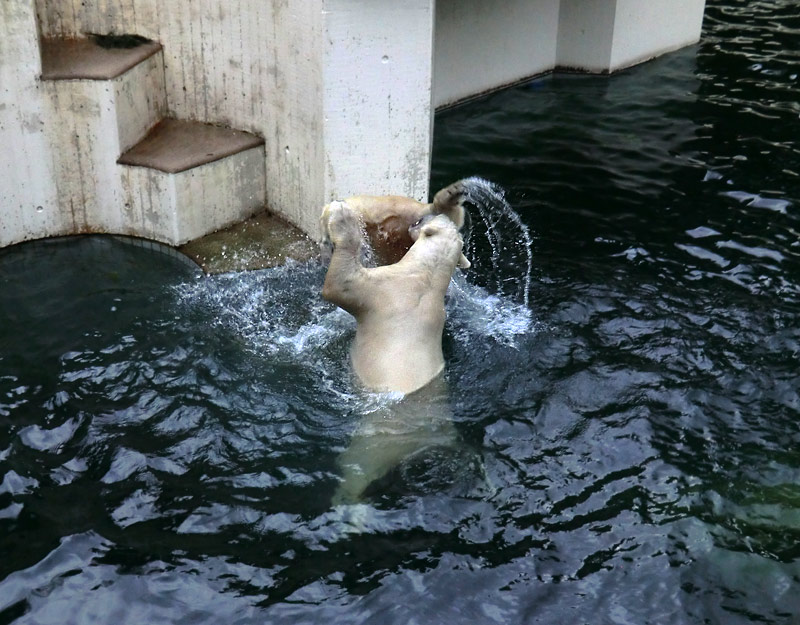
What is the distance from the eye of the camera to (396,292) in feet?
18.1

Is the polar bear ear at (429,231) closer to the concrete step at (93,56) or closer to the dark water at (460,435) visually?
the dark water at (460,435)

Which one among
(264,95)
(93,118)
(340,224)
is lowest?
(93,118)

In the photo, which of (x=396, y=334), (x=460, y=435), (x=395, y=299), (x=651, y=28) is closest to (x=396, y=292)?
(x=395, y=299)

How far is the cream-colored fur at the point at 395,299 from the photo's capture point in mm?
5348

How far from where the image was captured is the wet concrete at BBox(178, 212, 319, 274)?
776cm

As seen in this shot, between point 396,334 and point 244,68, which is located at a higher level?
point 244,68

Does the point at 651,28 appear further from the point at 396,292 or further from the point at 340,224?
the point at 340,224

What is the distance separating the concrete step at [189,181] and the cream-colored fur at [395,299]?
2.64 metres

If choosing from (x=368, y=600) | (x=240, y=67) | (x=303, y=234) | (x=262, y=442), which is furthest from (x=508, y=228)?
(x=368, y=600)

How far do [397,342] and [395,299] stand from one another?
0.24 metres

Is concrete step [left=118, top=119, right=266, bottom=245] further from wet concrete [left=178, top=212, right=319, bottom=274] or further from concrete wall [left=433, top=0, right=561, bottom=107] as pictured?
concrete wall [left=433, top=0, right=561, bottom=107]

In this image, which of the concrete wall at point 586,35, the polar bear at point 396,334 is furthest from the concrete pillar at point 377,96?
the concrete wall at point 586,35

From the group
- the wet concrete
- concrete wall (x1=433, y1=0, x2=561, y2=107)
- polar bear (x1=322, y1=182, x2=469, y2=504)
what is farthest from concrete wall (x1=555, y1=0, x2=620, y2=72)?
polar bear (x1=322, y1=182, x2=469, y2=504)

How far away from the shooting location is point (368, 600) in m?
4.64
